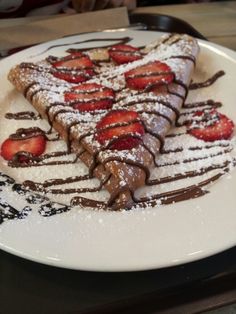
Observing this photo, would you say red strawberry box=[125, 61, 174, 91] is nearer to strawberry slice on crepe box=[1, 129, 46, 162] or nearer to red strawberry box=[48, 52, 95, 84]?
red strawberry box=[48, 52, 95, 84]

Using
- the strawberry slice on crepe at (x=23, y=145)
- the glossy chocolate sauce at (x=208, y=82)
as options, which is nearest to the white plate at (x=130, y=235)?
the strawberry slice on crepe at (x=23, y=145)

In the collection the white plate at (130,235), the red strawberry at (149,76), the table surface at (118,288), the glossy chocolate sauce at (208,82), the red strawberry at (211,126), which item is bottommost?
the table surface at (118,288)

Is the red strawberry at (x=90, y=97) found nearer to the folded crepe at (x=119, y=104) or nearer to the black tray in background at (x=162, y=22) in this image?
the folded crepe at (x=119, y=104)

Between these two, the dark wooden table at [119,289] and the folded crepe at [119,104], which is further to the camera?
the folded crepe at [119,104]

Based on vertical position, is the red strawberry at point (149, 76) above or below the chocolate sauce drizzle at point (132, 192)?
above

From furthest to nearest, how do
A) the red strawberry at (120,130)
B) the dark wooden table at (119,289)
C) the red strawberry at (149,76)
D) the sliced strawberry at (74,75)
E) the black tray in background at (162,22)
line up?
1. the black tray in background at (162,22)
2. the sliced strawberry at (74,75)
3. the red strawberry at (149,76)
4. the red strawberry at (120,130)
5. the dark wooden table at (119,289)

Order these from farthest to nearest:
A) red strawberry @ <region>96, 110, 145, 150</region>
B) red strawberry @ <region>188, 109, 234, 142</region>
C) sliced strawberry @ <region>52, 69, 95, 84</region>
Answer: sliced strawberry @ <region>52, 69, 95, 84</region>, red strawberry @ <region>188, 109, 234, 142</region>, red strawberry @ <region>96, 110, 145, 150</region>

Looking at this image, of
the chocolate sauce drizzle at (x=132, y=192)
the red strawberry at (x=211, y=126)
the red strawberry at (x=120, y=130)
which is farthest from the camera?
the red strawberry at (x=211, y=126)

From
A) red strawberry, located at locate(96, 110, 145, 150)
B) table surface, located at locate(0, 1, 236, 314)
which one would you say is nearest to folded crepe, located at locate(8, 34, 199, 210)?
red strawberry, located at locate(96, 110, 145, 150)
